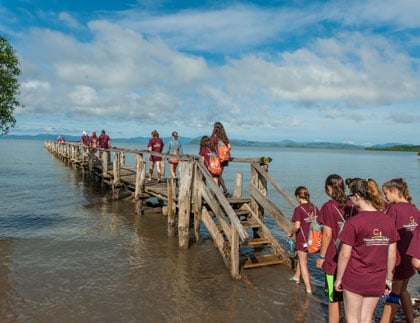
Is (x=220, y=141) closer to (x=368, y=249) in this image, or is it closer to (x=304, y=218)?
(x=304, y=218)

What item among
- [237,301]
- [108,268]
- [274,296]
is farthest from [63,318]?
[274,296]

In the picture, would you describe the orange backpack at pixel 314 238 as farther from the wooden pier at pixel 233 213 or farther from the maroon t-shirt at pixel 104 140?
the maroon t-shirt at pixel 104 140

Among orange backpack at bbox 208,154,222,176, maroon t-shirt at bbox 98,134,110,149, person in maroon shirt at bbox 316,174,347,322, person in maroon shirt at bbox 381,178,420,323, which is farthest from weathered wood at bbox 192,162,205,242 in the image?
maroon t-shirt at bbox 98,134,110,149

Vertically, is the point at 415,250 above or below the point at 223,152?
below

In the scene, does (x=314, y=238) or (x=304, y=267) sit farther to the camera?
(x=304, y=267)

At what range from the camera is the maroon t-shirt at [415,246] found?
380cm

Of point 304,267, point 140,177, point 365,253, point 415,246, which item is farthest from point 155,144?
point 365,253

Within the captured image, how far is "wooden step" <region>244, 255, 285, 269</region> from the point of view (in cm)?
742

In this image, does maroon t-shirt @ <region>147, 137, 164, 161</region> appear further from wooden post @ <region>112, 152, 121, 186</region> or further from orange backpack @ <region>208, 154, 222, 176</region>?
orange backpack @ <region>208, 154, 222, 176</region>

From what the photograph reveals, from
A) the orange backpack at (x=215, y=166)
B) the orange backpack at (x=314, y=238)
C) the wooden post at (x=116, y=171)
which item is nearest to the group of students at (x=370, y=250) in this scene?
the orange backpack at (x=314, y=238)

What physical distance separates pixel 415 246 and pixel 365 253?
0.87 meters

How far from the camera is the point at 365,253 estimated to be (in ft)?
11.1

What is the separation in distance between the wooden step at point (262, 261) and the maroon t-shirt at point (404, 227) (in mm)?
3573

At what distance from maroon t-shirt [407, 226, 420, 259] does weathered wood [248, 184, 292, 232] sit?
3690mm
